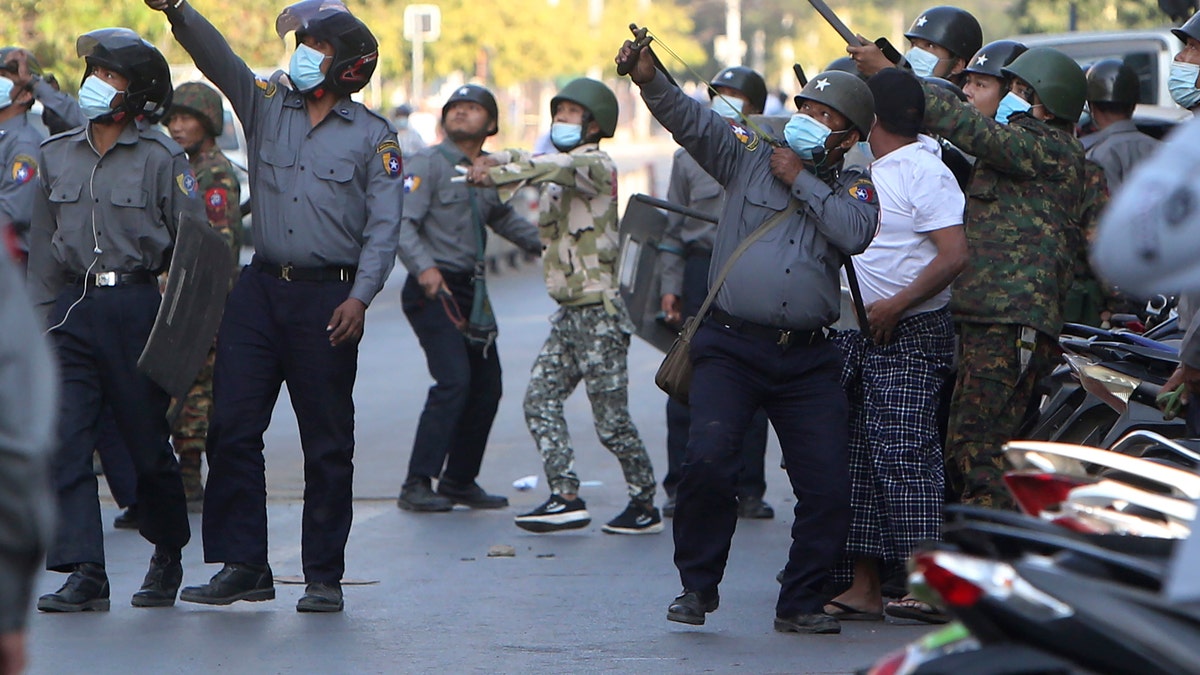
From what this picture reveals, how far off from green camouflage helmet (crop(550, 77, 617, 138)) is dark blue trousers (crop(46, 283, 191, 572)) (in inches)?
95.3

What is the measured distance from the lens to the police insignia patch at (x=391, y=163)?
625cm

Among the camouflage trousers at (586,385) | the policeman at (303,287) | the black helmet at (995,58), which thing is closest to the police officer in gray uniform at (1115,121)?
the black helmet at (995,58)

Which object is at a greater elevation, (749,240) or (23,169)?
(23,169)

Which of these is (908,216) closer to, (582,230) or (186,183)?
(582,230)

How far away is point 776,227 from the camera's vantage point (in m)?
5.77

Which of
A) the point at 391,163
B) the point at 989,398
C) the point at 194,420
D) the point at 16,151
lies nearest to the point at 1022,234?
the point at 989,398

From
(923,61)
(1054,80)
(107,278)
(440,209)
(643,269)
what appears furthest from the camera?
(440,209)

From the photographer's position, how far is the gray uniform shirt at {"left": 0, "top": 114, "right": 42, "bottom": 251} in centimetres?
739

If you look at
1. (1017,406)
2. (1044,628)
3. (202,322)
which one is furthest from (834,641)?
(1044,628)

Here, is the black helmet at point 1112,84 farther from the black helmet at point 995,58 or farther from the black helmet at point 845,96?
the black helmet at point 845,96

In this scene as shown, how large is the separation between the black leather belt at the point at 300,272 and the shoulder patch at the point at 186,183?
1.44 ft

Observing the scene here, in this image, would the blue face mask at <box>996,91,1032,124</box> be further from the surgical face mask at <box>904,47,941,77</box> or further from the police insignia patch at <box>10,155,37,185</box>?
the police insignia patch at <box>10,155,37,185</box>

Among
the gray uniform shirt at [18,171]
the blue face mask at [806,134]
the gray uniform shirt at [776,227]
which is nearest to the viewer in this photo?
the gray uniform shirt at [776,227]

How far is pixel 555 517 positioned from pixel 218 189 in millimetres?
2127
